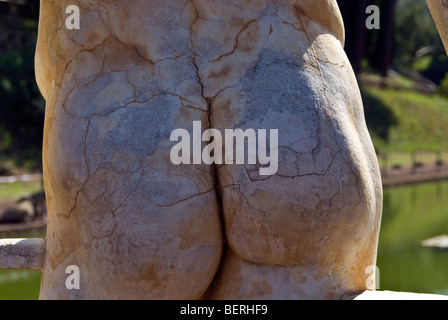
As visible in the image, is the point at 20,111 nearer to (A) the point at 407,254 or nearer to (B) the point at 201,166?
(A) the point at 407,254

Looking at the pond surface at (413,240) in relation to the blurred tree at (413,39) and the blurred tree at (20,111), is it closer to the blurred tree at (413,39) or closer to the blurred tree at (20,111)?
the blurred tree at (20,111)

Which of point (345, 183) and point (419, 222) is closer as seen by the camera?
point (345, 183)

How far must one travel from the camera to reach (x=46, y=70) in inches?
84.7

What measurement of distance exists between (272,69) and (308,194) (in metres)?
0.34

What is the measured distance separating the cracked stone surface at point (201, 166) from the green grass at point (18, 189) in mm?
9171

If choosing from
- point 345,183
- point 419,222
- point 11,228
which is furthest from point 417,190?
point 345,183

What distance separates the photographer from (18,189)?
1151 centimetres

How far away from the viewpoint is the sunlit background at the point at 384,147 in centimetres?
864

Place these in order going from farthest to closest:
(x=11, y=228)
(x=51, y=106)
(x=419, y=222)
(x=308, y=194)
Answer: (x=419, y=222)
(x=11, y=228)
(x=51, y=106)
(x=308, y=194)

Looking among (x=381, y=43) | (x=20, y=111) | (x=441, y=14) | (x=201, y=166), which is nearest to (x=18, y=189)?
(x=20, y=111)

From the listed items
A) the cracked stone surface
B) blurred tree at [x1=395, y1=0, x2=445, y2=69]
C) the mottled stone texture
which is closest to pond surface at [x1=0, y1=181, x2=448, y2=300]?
the cracked stone surface

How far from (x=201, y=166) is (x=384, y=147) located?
17971 millimetres

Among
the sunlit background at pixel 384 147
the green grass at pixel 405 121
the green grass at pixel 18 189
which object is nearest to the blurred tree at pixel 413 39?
the sunlit background at pixel 384 147

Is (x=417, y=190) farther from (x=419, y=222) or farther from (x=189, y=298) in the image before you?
(x=189, y=298)
